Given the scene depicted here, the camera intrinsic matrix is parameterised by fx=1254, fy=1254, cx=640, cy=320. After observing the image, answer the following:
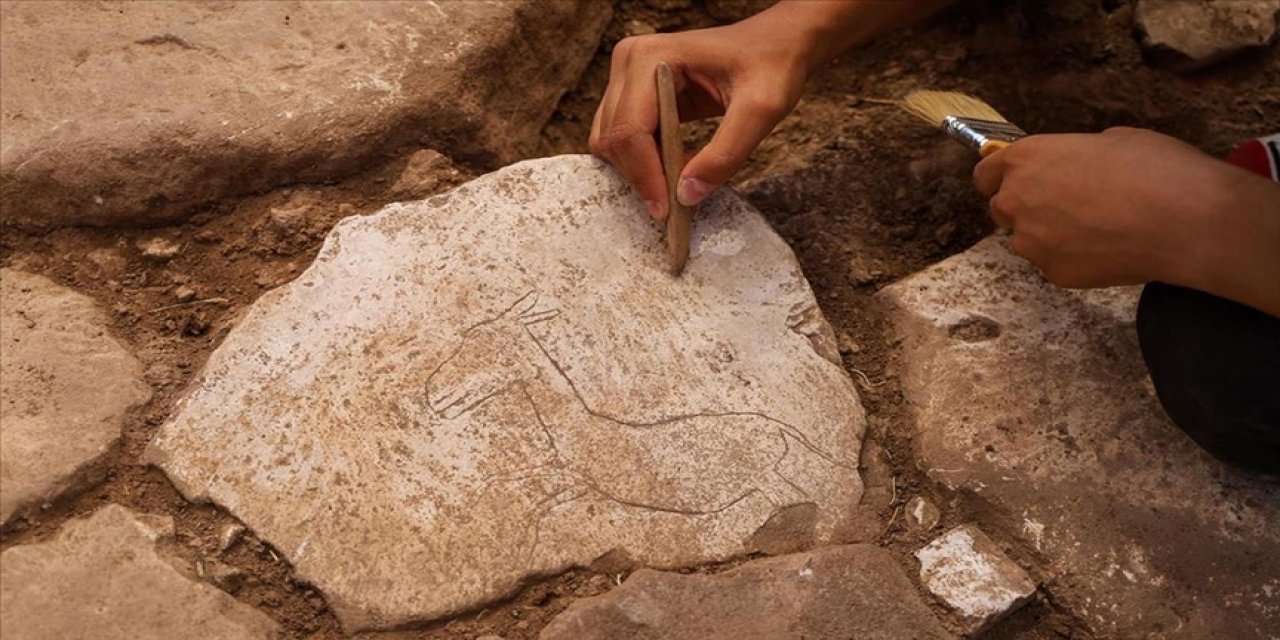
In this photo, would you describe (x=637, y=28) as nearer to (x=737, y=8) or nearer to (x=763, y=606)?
(x=737, y=8)

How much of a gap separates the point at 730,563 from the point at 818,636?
122 millimetres

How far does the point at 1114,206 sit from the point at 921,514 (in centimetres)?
40

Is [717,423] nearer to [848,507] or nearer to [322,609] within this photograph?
[848,507]

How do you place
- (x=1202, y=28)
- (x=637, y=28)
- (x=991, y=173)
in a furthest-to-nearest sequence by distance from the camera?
(x=637, y=28), (x=1202, y=28), (x=991, y=173)

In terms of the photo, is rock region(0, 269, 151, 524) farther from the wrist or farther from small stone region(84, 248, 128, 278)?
the wrist

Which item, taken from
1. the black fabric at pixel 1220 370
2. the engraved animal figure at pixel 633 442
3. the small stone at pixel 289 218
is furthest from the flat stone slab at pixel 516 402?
the black fabric at pixel 1220 370

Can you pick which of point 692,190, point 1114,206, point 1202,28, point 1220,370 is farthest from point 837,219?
point 1202,28

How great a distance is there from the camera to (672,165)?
1480mm

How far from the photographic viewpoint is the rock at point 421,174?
1.64 meters

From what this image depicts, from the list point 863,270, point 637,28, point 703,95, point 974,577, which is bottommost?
point 974,577

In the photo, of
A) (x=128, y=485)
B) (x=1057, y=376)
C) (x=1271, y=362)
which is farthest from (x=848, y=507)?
(x=128, y=485)

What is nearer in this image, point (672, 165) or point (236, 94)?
point (672, 165)

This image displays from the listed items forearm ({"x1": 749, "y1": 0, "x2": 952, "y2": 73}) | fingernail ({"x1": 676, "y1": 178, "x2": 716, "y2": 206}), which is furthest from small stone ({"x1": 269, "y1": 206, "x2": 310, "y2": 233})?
forearm ({"x1": 749, "y1": 0, "x2": 952, "y2": 73})

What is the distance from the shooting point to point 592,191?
1562mm
